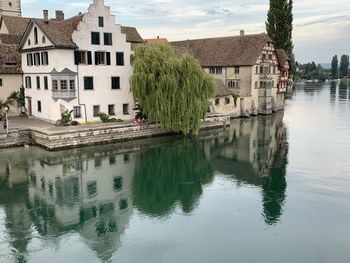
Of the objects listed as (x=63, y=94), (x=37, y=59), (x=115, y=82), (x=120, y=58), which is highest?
(x=120, y=58)

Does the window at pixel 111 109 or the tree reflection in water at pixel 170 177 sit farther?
the window at pixel 111 109

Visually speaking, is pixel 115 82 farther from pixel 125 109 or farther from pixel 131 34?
pixel 131 34

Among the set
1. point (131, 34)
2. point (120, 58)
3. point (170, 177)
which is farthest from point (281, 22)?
point (170, 177)

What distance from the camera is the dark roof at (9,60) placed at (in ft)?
132

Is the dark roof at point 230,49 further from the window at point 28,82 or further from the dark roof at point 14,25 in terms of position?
the window at point 28,82

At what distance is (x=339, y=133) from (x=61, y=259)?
116ft

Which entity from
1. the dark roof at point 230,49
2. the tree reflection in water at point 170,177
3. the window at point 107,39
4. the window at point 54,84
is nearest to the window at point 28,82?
the window at point 54,84

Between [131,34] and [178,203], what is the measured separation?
4042 centimetres

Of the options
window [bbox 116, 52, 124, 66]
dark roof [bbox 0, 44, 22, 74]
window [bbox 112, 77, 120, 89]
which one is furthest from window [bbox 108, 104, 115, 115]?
dark roof [bbox 0, 44, 22, 74]

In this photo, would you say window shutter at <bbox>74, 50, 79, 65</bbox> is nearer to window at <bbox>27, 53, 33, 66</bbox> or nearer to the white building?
the white building

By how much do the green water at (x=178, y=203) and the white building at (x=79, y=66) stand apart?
5.81 meters

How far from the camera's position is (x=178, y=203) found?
21.4 m

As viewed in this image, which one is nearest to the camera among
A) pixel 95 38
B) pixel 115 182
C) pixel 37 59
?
pixel 115 182

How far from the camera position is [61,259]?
14938 millimetres
